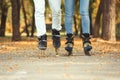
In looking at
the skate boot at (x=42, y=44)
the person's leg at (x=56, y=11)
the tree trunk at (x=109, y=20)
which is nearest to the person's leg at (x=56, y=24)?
the person's leg at (x=56, y=11)

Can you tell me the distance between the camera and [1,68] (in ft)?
28.2

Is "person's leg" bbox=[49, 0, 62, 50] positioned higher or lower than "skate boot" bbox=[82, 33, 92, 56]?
higher

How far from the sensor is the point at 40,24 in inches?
411

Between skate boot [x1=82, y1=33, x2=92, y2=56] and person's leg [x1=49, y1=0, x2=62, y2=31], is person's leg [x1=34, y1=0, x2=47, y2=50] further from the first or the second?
skate boot [x1=82, y1=33, x2=92, y2=56]

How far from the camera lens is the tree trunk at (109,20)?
2641 centimetres

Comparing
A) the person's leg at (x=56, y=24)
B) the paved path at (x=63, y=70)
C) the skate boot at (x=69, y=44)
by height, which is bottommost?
the paved path at (x=63, y=70)

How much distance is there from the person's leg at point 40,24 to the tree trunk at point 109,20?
16.2m

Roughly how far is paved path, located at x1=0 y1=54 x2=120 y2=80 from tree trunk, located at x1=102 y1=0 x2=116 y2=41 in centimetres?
1669

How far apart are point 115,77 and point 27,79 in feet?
4.16

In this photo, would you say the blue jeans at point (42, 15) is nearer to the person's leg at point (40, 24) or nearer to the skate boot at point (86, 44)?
the person's leg at point (40, 24)

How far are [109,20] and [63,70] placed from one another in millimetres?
19121

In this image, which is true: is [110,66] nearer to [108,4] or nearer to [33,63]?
[33,63]

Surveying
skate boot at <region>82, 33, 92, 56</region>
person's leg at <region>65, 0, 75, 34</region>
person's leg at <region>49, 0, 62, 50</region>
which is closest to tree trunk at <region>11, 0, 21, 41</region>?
person's leg at <region>65, 0, 75, 34</region>

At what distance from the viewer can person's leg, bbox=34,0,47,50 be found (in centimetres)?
1027
